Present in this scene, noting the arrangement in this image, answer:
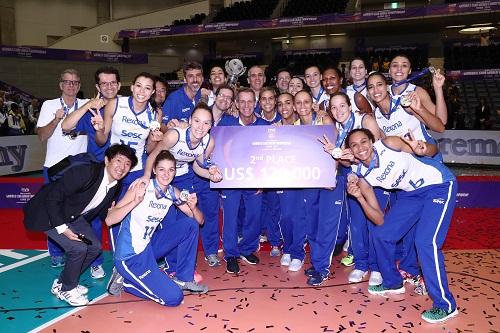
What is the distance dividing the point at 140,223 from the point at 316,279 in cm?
174

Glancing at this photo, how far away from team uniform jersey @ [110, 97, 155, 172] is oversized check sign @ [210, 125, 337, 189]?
2.26 feet

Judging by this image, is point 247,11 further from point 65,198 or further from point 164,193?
point 65,198

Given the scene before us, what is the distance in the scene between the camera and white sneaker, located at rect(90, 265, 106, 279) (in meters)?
4.55

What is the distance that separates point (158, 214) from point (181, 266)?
61 cm

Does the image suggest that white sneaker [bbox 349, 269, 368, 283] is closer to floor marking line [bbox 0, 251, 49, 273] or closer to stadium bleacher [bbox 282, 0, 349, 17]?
floor marking line [bbox 0, 251, 49, 273]

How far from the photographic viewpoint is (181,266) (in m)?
4.20

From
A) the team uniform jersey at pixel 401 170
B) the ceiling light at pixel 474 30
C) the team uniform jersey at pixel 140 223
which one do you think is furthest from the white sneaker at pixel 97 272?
the ceiling light at pixel 474 30

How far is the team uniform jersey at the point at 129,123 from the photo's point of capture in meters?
4.29

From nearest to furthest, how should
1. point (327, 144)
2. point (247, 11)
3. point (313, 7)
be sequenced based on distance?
point (327, 144) → point (313, 7) → point (247, 11)

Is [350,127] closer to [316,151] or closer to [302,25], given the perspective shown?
[316,151]

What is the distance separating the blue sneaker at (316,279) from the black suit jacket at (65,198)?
214 centimetres

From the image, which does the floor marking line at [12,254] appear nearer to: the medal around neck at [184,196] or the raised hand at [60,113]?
the raised hand at [60,113]

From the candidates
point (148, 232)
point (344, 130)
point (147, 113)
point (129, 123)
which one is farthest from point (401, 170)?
point (129, 123)

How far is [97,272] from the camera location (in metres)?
4.57
